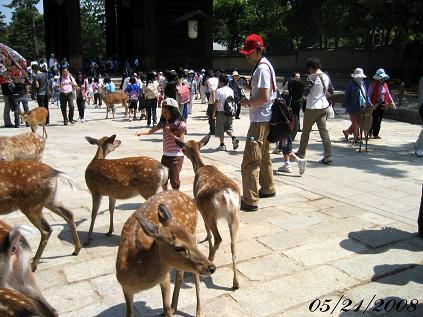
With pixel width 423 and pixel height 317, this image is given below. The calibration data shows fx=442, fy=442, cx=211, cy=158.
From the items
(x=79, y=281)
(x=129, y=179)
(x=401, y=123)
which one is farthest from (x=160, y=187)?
(x=401, y=123)

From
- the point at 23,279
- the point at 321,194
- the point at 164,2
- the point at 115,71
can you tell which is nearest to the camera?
the point at 23,279

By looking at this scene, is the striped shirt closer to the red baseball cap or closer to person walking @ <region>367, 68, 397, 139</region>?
the red baseball cap

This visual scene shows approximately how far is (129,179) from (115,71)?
25954 mm

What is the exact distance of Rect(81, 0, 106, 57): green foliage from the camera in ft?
193

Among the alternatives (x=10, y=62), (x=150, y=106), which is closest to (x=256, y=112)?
(x=10, y=62)

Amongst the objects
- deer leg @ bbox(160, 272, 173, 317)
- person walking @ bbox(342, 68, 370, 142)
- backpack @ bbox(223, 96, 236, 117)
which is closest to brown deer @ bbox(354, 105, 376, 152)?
person walking @ bbox(342, 68, 370, 142)

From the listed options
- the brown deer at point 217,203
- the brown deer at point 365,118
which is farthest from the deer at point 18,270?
the brown deer at point 365,118

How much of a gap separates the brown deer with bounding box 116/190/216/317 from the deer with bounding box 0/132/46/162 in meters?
3.86

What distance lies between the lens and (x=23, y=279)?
283 cm

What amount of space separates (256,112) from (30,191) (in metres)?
2.85

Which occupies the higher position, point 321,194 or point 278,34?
point 278,34

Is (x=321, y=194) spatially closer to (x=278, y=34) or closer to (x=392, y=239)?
(x=392, y=239)
